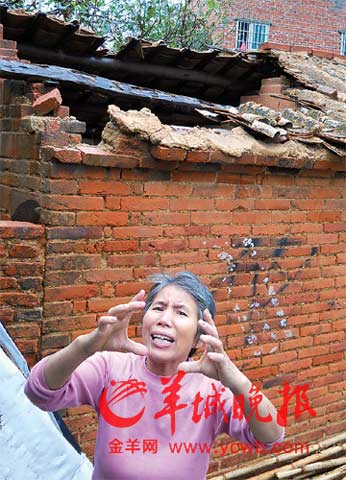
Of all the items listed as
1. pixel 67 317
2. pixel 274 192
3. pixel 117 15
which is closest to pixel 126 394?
pixel 67 317

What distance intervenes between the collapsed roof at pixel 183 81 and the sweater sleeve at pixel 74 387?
228cm

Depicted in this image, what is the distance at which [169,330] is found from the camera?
208cm

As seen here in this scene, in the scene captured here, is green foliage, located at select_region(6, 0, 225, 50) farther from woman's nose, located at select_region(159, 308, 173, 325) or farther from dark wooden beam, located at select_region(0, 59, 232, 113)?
woman's nose, located at select_region(159, 308, 173, 325)

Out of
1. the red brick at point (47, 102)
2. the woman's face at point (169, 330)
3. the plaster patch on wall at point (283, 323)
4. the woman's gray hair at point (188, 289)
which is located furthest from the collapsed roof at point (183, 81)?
the woman's face at point (169, 330)

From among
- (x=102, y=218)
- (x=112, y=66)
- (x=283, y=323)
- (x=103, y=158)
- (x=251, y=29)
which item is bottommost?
(x=283, y=323)

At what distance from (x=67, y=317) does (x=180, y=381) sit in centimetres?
182

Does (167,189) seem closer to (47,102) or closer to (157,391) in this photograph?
(47,102)

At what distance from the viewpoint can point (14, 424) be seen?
8.84 feet

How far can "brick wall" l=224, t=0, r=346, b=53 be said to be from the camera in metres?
18.6

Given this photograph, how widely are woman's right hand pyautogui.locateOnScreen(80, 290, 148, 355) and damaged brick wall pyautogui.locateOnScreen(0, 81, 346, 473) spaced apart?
5.72 feet

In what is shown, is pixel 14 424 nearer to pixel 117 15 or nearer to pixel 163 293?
pixel 163 293

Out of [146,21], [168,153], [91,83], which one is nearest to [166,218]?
[168,153]

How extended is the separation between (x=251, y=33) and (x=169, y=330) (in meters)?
18.2

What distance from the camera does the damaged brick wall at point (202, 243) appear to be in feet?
12.2
